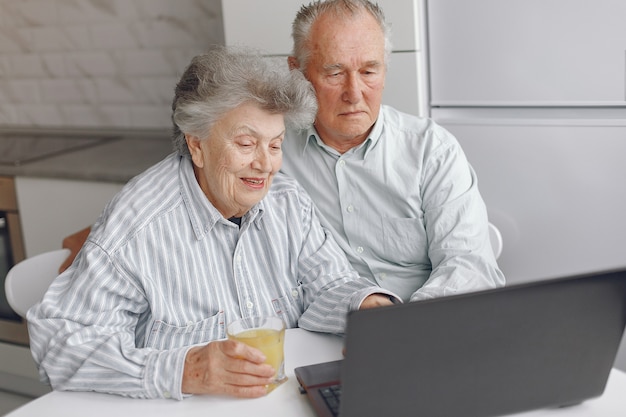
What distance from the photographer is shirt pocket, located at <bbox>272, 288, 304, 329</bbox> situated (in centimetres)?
169

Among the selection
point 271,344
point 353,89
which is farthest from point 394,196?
point 271,344

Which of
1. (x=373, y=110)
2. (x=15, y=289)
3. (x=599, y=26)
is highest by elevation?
(x=599, y=26)

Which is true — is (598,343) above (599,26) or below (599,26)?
below

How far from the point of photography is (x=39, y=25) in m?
3.57

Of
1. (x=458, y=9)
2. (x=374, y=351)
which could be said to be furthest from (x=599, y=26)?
(x=374, y=351)

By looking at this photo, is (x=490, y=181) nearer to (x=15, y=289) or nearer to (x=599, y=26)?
(x=599, y=26)

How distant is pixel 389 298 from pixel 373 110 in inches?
22.8

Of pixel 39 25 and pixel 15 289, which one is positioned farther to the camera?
pixel 39 25

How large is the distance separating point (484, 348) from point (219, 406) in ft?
1.58

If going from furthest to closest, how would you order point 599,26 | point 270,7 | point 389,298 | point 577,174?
point 270,7, point 577,174, point 599,26, point 389,298

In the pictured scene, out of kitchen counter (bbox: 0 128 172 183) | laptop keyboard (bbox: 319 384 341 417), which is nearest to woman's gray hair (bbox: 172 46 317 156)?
laptop keyboard (bbox: 319 384 341 417)

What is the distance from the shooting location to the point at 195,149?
1.68 metres

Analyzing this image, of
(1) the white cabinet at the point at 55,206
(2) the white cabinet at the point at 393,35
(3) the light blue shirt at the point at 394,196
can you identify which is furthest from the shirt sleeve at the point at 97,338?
(1) the white cabinet at the point at 55,206

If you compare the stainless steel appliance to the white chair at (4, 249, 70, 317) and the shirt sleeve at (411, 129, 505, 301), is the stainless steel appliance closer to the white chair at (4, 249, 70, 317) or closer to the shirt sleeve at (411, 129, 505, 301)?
the white chair at (4, 249, 70, 317)
